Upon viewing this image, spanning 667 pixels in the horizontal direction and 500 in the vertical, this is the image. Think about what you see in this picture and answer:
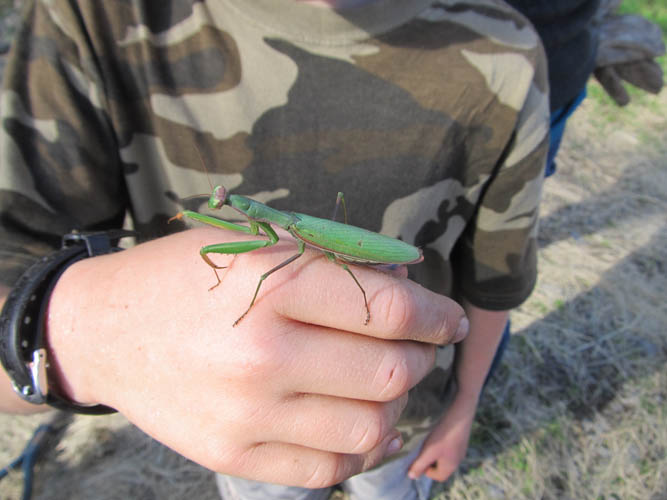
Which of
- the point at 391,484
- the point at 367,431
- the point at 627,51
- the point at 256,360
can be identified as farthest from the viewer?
the point at 627,51

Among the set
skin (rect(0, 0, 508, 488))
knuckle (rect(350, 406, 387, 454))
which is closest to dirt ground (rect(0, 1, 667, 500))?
skin (rect(0, 0, 508, 488))

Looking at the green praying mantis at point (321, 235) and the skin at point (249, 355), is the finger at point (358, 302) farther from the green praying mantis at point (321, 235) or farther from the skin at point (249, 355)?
the green praying mantis at point (321, 235)

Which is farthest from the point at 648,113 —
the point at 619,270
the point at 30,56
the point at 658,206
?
the point at 30,56

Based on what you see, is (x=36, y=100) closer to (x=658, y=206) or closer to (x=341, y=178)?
(x=341, y=178)

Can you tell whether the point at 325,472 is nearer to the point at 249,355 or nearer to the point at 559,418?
the point at 249,355

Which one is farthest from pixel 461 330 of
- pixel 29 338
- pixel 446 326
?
pixel 29 338

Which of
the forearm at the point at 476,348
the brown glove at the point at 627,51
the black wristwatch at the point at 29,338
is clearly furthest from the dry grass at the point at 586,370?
the black wristwatch at the point at 29,338

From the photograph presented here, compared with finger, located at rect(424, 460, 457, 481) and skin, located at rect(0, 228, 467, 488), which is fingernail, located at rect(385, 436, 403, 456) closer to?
skin, located at rect(0, 228, 467, 488)
